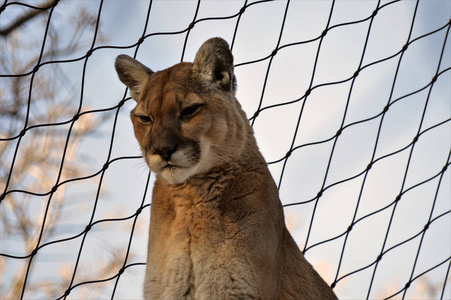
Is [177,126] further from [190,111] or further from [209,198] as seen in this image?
[209,198]

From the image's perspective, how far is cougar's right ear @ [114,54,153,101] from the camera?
4109mm

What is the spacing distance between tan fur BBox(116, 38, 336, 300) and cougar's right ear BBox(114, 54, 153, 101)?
117 millimetres

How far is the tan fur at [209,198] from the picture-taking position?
3.51 m

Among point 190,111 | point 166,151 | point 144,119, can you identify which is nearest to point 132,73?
point 144,119

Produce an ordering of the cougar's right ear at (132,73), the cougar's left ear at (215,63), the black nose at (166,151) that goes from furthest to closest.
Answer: the cougar's right ear at (132,73) → the cougar's left ear at (215,63) → the black nose at (166,151)

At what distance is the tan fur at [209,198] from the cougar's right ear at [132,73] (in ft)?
0.38

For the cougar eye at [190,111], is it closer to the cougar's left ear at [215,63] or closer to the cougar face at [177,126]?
the cougar face at [177,126]

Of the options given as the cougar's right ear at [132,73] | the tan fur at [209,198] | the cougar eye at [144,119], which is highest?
the cougar's right ear at [132,73]

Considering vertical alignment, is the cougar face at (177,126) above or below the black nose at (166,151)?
above

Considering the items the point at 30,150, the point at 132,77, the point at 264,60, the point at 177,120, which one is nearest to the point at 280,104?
the point at 264,60

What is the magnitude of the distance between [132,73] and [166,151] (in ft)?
2.74

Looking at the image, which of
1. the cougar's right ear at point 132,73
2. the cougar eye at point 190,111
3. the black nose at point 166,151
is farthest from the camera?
the cougar's right ear at point 132,73

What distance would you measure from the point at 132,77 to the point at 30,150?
516 cm

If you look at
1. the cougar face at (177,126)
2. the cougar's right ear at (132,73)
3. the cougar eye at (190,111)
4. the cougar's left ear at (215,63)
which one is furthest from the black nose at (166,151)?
the cougar's right ear at (132,73)
